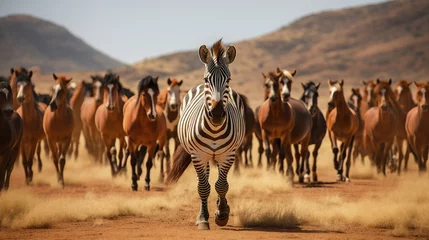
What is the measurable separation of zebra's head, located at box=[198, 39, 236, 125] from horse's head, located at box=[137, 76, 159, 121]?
5.69m

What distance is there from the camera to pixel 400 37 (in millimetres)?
109062

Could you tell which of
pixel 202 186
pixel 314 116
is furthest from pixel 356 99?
pixel 202 186

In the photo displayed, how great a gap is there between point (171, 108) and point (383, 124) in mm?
6375

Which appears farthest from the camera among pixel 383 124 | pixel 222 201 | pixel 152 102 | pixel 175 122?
pixel 175 122

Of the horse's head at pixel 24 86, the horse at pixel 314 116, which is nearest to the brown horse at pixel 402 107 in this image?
the horse at pixel 314 116

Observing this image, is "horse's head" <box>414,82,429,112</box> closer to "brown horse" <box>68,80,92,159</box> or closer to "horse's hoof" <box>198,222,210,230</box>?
"horse's hoof" <box>198,222,210,230</box>

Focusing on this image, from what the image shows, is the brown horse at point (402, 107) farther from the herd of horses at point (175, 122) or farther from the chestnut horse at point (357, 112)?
the chestnut horse at point (357, 112)

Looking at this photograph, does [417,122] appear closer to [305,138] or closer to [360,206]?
[305,138]

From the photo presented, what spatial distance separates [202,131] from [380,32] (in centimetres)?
11293

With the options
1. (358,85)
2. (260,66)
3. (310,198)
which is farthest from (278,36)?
(310,198)

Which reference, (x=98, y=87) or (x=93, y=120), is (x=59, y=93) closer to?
(x=98, y=87)

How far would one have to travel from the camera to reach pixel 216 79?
8.25 meters

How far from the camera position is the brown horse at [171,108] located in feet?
56.6

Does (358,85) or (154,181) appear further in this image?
(358,85)
